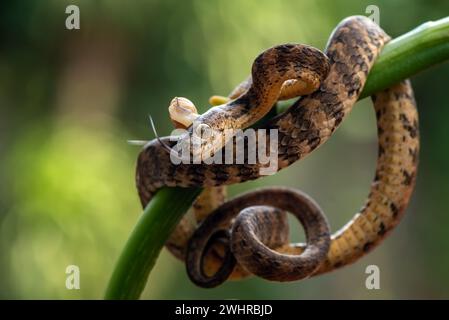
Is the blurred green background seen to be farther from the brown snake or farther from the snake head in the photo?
the snake head

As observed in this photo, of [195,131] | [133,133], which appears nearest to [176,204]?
[195,131]

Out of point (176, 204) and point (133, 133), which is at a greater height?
A: point (133, 133)

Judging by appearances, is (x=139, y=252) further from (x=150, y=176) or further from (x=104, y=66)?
(x=104, y=66)

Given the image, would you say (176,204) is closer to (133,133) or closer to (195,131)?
(195,131)

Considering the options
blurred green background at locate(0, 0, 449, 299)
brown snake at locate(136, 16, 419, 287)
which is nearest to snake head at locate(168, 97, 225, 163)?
brown snake at locate(136, 16, 419, 287)
